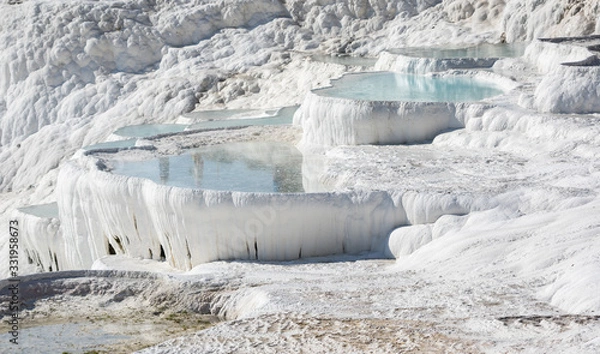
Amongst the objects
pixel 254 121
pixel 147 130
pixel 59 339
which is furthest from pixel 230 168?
pixel 147 130

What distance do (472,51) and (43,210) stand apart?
867 centimetres

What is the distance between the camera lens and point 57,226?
13398mm

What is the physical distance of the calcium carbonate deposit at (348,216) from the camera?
721 cm

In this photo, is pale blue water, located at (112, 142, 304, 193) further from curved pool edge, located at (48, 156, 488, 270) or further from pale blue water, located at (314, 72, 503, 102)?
pale blue water, located at (314, 72, 503, 102)

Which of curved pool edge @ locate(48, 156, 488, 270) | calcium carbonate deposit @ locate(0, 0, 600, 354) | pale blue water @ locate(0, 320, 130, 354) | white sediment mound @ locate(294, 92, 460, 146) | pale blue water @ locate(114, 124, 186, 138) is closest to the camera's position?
calcium carbonate deposit @ locate(0, 0, 600, 354)

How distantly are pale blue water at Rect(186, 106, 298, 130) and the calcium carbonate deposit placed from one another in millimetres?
81

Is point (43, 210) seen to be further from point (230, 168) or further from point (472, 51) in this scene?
point (472, 51)

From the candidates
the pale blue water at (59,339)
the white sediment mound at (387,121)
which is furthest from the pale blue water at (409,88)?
the pale blue water at (59,339)

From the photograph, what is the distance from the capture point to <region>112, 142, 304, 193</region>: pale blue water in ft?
34.9

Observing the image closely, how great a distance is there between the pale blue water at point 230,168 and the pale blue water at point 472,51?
5634 mm

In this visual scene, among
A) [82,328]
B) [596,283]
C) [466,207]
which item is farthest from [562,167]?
[82,328]

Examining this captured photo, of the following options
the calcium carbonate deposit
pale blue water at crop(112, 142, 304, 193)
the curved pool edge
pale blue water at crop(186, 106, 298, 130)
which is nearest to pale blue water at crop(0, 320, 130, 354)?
the calcium carbonate deposit

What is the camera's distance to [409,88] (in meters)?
15.1

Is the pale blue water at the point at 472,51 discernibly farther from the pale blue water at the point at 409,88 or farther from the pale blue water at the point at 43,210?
the pale blue water at the point at 43,210
